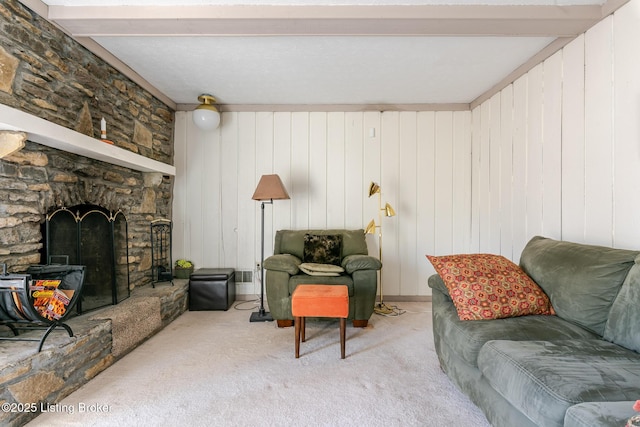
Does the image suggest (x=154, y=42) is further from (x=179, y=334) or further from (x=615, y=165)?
(x=615, y=165)

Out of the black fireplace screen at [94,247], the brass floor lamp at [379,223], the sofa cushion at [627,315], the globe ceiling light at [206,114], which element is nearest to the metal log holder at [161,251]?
the black fireplace screen at [94,247]

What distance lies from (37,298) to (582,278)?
3.01 metres

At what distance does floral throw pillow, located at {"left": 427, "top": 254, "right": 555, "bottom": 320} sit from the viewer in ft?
5.64

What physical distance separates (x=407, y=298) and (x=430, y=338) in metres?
1.11

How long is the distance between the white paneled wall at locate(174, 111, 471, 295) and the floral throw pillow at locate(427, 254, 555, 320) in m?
1.82

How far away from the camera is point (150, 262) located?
3.27 m

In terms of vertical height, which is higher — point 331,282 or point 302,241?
point 302,241

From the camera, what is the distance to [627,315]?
1.40 m

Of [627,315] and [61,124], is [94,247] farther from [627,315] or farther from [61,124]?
[627,315]

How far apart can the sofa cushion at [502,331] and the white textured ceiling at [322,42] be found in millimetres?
1913

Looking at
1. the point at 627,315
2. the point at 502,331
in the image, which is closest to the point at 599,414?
the point at 502,331

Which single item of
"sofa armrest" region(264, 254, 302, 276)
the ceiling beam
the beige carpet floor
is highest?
the ceiling beam

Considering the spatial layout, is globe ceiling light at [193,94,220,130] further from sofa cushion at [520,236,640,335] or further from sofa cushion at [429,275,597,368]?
sofa cushion at [520,236,640,335]

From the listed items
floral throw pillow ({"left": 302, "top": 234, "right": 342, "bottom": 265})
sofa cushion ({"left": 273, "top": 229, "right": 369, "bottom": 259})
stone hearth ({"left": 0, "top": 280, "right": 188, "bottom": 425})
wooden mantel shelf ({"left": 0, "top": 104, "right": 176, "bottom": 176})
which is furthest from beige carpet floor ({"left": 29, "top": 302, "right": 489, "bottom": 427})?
wooden mantel shelf ({"left": 0, "top": 104, "right": 176, "bottom": 176})
